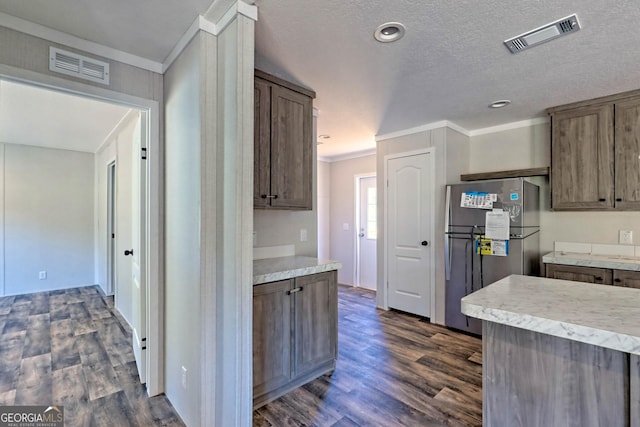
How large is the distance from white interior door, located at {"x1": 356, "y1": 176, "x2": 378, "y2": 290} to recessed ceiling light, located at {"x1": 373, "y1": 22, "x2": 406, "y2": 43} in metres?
3.55

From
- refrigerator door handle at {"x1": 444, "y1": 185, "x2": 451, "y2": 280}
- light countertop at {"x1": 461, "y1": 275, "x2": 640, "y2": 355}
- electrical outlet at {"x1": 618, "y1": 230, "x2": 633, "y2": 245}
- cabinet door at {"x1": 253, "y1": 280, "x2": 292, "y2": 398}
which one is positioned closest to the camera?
light countertop at {"x1": 461, "y1": 275, "x2": 640, "y2": 355}

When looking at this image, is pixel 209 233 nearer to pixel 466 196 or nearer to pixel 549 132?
pixel 466 196

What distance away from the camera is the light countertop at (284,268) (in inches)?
78.3

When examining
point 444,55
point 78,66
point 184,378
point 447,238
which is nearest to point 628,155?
point 447,238

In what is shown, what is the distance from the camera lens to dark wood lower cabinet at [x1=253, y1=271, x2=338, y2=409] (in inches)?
78.4

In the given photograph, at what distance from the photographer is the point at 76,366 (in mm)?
2604

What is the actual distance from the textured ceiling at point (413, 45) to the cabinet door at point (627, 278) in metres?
1.62

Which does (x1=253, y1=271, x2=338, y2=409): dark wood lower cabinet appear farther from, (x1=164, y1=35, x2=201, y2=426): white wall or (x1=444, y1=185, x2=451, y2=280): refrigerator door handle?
(x1=444, y1=185, x2=451, y2=280): refrigerator door handle

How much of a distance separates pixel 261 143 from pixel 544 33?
197 cm

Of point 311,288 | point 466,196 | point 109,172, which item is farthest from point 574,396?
point 109,172

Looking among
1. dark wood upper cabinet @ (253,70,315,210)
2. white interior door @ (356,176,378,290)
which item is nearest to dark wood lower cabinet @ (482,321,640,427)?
dark wood upper cabinet @ (253,70,315,210)

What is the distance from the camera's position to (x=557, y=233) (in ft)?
11.1

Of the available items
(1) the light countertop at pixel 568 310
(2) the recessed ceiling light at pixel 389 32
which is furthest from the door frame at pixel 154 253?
(1) the light countertop at pixel 568 310

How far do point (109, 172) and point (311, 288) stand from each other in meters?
4.26
